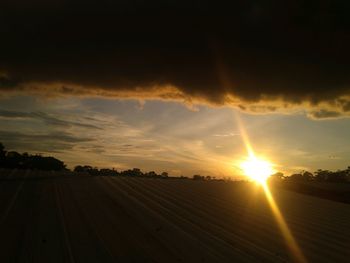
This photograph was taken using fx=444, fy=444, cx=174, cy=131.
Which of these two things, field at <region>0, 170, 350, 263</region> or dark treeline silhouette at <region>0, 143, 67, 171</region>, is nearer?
field at <region>0, 170, 350, 263</region>

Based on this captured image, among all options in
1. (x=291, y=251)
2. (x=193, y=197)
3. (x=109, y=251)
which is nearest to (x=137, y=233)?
(x=109, y=251)

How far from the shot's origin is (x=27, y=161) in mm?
63781

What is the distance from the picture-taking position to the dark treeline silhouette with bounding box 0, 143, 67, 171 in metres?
58.7

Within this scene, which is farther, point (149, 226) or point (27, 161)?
point (27, 161)

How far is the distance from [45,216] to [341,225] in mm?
8230

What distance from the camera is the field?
739 cm

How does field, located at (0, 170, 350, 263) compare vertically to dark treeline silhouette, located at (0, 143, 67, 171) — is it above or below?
below

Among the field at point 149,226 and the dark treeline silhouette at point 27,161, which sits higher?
the dark treeline silhouette at point 27,161

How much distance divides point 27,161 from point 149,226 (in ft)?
191

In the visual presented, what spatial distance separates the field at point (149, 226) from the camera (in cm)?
739

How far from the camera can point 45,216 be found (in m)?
9.51

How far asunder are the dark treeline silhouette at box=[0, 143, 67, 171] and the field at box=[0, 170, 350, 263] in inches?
1807

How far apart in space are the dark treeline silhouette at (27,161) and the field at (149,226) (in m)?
45.9

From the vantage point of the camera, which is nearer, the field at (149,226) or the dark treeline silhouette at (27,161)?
the field at (149,226)
